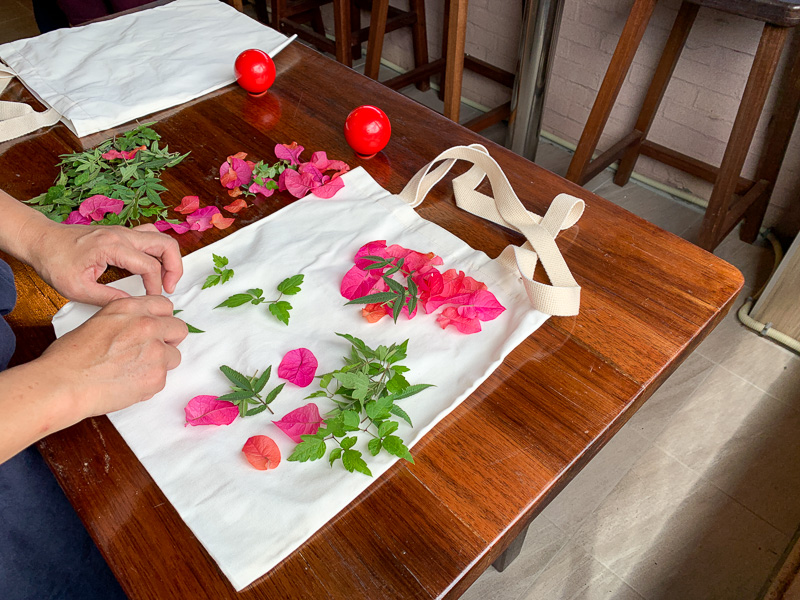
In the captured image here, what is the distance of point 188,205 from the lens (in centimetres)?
98

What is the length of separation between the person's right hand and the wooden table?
0.21 ft

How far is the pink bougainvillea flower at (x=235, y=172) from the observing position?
1020mm

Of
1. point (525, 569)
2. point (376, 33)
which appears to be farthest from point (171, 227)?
point (376, 33)

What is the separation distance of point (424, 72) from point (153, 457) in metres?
2.45

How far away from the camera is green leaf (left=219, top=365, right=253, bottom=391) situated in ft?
2.29

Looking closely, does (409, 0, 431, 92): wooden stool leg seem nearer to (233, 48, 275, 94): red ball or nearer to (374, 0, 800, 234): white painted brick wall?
(374, 0, 800, 234): white painted brick wall

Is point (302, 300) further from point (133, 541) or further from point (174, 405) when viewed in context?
point (133, 541)

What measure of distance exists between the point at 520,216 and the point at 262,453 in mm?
520

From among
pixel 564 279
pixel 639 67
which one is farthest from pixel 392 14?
pixel 564 279

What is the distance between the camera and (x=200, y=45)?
139 centimetres

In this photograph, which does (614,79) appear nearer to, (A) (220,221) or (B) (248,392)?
(A) (220,221)

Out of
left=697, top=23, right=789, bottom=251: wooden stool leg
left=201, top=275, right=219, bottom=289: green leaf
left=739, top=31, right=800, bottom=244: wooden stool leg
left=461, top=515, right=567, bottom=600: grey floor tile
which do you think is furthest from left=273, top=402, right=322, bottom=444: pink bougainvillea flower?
left=739, top=31, right=800, bottom=244: wooden stool leg

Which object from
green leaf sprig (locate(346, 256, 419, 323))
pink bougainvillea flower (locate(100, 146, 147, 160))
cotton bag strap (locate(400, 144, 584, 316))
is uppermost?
cotton bag strap (locate(400, 144, 584, 316))

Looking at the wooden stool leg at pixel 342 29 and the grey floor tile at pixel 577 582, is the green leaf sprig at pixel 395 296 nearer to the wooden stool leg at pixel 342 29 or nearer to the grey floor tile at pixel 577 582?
the grey floor tile at pixel 577 582
